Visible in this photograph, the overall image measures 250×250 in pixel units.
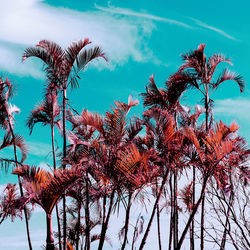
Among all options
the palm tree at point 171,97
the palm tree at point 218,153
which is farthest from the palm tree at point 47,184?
the palm tree at point 171,97

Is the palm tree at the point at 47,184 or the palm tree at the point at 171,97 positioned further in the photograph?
the palm tree at the point at 171,97

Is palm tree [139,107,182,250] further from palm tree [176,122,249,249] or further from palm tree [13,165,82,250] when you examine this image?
palm tree [13,165,82,250]

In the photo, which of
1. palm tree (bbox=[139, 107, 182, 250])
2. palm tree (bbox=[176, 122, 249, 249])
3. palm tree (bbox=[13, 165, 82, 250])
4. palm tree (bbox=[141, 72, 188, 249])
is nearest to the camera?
palm tree (bbox=[176, 122, 249, 249])

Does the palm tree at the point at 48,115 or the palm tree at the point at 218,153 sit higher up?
the palm tree at the point at 48,115

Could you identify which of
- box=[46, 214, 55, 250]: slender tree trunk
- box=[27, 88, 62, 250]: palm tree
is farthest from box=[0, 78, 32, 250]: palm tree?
box=[46, 214, 55, 250]: slender tree trunk

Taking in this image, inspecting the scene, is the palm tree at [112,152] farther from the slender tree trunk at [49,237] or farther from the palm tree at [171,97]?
the palm tree at [171,97]

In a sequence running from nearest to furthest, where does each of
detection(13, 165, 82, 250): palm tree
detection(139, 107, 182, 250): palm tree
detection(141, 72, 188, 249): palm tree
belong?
detection(13, 165, 82, 250): palm tree → detection(139, 107, 182, 250): palm tree → detection(141, 72, 188, 249): palm tree

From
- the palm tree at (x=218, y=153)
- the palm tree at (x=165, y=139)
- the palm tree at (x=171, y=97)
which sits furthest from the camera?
the palm tree at (x=171, y=97)

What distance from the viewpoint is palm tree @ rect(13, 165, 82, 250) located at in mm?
7410

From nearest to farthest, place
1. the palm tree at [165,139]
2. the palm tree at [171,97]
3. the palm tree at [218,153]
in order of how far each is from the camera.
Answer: the palm tree at [218,153]
the palm tree at [165,139]
the palm tree at [171,97]

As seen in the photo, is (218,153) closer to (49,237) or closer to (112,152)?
(112,152)

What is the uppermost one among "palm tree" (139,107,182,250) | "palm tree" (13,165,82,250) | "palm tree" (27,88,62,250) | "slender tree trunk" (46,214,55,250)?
"palm tree" (27,88,62,250)

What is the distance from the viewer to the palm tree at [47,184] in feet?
24.3

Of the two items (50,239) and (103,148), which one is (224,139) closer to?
(103,148)
